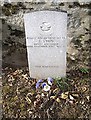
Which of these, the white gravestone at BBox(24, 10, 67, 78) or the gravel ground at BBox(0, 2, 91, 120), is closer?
the white gravestone at BBox(24, 10, 67, 78)

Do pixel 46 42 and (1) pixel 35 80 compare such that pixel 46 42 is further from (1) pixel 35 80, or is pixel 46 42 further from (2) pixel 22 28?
(1) pixel 35 80

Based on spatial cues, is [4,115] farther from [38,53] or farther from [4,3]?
[4,3]

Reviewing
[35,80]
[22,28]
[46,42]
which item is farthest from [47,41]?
[35,80]

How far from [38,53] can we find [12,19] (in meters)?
0.44

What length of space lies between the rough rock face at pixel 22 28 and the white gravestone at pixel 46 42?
0.16 meters

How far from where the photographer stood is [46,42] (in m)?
3.10

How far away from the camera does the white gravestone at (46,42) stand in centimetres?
289

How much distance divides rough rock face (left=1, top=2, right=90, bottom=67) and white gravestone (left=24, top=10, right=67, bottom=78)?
0.16 meters

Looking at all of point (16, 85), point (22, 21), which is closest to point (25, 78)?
point (16, 85)

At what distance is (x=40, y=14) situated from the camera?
2871 mm

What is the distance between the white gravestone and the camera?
289 centimetres

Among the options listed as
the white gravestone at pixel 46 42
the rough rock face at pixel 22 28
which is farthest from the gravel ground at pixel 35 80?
the white gravestone at pixel 46 42

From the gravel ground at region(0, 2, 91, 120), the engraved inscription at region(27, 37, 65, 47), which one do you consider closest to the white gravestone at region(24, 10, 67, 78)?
the engraved inscription at region(27, 37, 65, 47)

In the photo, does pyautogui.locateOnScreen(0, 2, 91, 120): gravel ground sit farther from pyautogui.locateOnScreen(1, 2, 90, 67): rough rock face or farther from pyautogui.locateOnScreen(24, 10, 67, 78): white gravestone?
pyautogui.locateOnScreen(24, 10, 67, 78): white gravestone
